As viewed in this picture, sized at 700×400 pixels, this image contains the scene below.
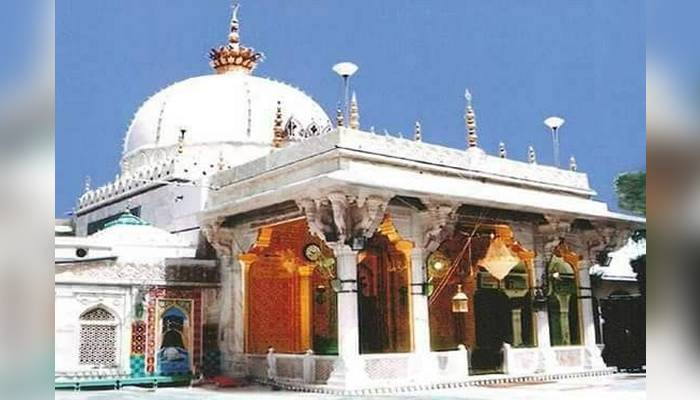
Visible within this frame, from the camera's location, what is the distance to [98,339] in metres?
8.88

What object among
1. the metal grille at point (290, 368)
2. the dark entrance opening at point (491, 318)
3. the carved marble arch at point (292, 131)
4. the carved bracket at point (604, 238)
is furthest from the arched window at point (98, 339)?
the carved bracket at point (604, 238)

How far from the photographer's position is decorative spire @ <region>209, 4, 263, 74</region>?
1575 cm

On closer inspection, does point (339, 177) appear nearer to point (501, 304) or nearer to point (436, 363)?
point (436, 363)

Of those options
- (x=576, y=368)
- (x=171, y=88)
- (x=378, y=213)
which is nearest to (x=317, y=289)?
(x=378, y=213)

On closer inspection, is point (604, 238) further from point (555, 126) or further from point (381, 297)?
point (381, 297)

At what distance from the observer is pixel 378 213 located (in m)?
8.09

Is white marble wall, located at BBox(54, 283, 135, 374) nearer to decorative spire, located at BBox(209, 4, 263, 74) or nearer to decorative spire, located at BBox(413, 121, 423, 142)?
decorative spire, located at BBox(413, 121, 423, 142)

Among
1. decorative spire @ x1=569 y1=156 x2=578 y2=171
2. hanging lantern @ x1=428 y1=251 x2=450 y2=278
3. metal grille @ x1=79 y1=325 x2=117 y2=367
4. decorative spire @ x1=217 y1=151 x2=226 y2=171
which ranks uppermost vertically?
decorative spire @ x1=217 y1=151 x2=226 y2=171

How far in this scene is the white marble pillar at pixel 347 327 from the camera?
25.4 feet

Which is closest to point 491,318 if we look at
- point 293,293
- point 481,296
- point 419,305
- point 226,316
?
point 481,296

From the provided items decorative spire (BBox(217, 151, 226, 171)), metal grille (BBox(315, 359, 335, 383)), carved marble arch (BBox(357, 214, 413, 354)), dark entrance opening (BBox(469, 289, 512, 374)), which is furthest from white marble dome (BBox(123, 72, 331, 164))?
metal grille (BBox(315, 359, 335, 383))

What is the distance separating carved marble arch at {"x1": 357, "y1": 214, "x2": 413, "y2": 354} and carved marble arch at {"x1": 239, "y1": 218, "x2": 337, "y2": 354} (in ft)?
1.54

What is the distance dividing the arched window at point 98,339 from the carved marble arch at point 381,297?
3.08 metres

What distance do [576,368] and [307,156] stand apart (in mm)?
4509
